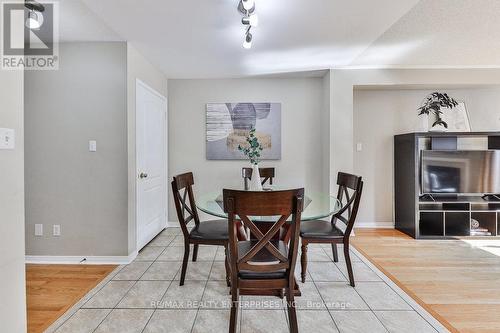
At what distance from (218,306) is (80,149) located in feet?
6.73

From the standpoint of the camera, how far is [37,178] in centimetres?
285

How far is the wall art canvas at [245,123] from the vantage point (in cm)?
409

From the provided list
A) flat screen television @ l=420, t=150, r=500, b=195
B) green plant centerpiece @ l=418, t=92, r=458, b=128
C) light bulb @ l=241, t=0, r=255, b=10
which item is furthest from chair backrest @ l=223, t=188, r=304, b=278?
green plant centerpiece @ l=418, t=92, r=458, b=128

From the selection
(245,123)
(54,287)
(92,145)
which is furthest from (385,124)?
(54,287)

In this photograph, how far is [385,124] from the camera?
412cm

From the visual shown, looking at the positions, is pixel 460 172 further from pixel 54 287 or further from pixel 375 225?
pixel 54 287

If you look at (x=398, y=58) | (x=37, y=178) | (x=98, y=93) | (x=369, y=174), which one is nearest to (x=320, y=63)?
(x=398, y=58)

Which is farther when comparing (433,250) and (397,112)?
(397,112)

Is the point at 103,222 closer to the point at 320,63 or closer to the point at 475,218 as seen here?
the point at 320,63

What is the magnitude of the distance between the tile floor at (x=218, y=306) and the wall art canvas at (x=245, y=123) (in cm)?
186

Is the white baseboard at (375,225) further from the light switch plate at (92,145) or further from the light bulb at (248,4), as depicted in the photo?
the light switch plate at (92,145)

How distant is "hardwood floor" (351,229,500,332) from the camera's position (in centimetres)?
197

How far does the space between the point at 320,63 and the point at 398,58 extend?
93cm

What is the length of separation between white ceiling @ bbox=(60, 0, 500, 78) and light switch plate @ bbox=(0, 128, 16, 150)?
4.08 ft
